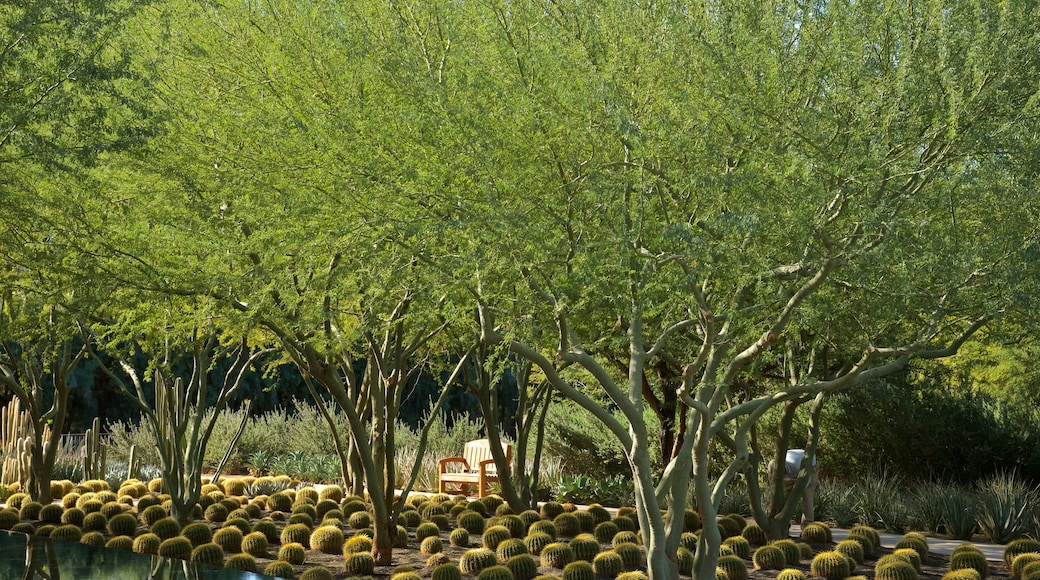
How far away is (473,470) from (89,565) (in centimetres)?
1117

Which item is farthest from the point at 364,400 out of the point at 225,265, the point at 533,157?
the point at 533,157

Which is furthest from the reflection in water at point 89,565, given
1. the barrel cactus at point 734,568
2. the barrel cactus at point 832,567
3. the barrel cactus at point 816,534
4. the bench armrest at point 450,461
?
the bench armrest at point 450,461

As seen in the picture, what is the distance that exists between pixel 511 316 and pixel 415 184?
1562mm

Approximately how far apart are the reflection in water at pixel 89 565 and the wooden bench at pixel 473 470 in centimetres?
808

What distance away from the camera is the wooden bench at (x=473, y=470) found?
19.3m

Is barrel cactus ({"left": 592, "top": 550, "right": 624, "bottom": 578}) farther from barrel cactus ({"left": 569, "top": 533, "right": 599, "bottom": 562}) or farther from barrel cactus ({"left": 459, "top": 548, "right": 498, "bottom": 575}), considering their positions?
barrel cactus ({"left": 459, "top": 548, "right": 498, "bottom": 575})

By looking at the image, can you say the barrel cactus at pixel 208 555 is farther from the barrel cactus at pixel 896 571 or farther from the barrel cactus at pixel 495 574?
the barrel cactus at pixel 896 571

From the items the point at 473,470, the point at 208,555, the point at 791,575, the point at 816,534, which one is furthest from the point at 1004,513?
the point at 473,470

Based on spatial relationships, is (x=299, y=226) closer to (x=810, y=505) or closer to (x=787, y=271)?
(x=787, y=271)

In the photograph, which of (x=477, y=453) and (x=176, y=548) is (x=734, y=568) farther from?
(x=477, y=453)

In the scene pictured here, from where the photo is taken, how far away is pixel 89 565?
35.6ft

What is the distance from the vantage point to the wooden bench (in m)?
19.3

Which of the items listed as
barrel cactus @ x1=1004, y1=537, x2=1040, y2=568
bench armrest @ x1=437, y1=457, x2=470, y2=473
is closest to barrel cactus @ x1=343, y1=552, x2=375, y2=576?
barrel cactus @ x1=1004, y1=537, x2=1040, y2=568

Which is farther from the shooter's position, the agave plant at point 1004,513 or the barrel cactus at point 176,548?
the agave plant at point 1004,513
